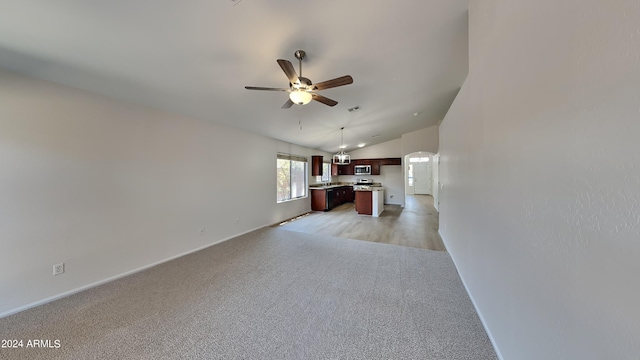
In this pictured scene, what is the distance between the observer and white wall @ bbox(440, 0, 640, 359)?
24.5 inches

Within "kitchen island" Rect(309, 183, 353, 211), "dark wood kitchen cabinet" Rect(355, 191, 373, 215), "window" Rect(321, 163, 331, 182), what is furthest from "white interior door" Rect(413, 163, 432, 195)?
"dark wood kitchen cabinet" Rect(355, 191, 373, 215)

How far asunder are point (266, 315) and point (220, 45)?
2.81 m

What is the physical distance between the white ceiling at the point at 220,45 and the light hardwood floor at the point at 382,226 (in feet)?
10.1

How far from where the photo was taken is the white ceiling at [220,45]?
1654 millimetres

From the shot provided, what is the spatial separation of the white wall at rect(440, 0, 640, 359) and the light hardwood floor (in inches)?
106

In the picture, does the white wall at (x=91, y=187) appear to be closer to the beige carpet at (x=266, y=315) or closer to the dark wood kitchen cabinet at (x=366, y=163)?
the beige carpet at (x=266, y=315)

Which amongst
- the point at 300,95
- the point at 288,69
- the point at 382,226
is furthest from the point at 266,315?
the point at 382,226

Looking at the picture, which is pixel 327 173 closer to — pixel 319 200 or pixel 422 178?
pixel 319 200

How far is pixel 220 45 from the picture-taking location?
2084 mm

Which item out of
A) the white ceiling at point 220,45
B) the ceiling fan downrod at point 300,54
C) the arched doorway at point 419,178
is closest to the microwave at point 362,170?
the arched doorway at point 419,178

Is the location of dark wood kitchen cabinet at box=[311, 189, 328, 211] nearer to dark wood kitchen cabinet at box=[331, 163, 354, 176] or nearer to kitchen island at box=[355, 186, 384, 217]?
kitchen island at box=[355, 186, 384, 217]

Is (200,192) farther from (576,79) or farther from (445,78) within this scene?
(445,78)

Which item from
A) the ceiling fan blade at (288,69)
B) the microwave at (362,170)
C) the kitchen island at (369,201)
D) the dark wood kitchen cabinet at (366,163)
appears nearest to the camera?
the ceiling fan blade at (288,69)

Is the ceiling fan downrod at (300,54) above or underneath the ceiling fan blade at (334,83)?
above
